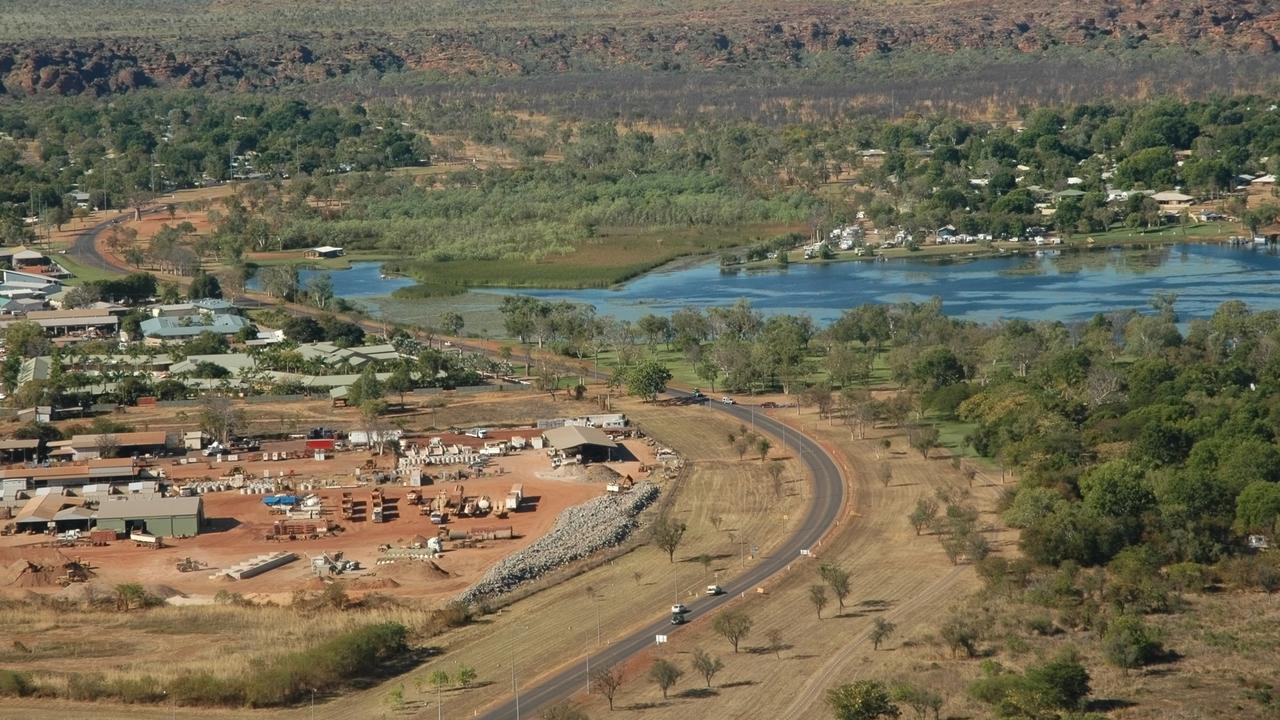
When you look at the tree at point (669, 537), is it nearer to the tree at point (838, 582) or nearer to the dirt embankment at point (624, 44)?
the tree at point (838, 582)

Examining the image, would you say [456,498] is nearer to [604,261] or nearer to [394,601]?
[394,601]

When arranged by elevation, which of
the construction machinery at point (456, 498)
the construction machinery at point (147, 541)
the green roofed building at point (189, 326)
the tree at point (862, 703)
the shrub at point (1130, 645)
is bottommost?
the construction machinery at point (147, 541)

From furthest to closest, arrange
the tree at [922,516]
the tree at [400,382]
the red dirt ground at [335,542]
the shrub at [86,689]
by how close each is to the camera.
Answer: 1. the tree at [400,382]
2. the tree at [922,516]
3. the red dirt ground at [335,542]
4. the shrub at [86,689]

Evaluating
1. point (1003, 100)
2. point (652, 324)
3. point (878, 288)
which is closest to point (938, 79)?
point (1003, 100)

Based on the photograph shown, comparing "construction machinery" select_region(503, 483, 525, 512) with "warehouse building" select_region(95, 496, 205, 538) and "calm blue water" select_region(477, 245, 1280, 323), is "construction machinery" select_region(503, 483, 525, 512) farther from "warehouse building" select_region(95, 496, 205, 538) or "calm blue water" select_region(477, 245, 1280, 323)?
"calm blue water" select_region(477, 245, 1280, 323)

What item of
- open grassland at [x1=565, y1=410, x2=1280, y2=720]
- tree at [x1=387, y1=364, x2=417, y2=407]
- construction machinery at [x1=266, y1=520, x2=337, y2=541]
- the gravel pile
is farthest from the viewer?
tree at [x1=387, y1=364, x2=417, y2=407]

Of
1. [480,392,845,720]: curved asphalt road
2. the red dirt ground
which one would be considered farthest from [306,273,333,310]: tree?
the red dirt ground

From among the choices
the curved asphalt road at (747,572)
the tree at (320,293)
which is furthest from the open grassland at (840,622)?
the tree at (320,293)

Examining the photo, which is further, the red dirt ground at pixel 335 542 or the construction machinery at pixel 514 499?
the construction machinery at pixel 514 499
